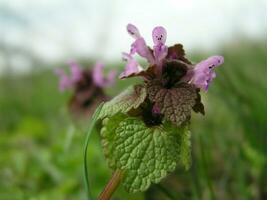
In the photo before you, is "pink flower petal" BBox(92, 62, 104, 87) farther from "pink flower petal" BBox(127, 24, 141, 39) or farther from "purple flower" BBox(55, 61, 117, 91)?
"pink flower petal" BBox(127, 24, 141, 39)

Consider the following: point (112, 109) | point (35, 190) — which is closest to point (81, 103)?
point (35, 190)

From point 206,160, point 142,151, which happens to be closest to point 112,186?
point 142,151

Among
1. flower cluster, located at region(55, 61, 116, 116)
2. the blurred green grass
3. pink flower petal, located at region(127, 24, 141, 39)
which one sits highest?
pink flower petal, located at region(127, 24, 141, 39)

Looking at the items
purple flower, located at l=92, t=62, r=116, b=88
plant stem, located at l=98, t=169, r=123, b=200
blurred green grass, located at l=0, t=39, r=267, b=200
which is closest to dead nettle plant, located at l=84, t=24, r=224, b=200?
plant stem, located at l=98, t=169, r=123, b=200

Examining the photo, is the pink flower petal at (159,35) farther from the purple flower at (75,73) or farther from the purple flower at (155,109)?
the purple flower at (75,73)

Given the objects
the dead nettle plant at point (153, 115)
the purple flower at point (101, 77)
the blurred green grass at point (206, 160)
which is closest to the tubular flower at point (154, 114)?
the dead nettle plant at point (153, 115)

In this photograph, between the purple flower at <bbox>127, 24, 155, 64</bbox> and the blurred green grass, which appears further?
the blurred green grass
